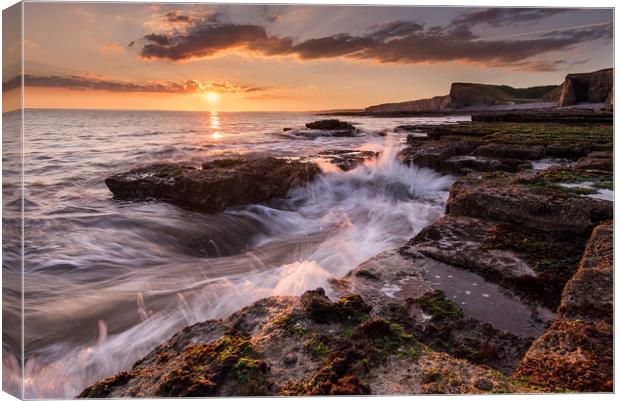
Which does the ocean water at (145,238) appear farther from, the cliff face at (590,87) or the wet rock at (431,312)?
the cliff face at (590,87)

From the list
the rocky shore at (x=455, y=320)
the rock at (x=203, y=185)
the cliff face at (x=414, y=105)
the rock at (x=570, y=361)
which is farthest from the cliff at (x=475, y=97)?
the rock at (x=570, y=361)

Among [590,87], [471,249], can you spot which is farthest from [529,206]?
[590,87]

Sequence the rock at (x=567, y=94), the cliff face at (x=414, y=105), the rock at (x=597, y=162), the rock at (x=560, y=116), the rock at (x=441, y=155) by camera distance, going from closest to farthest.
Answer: the rock at (x=597, y=162) → the rock at (x=560, y=116) → the rock at (x=567, y=94) → the cliff face at (x=414, y=105) → the rock at (x=441, y=155)

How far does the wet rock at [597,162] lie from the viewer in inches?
169

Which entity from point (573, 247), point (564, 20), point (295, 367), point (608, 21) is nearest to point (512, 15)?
point (564, 20)

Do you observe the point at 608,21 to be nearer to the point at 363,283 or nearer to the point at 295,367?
the point at 363,283

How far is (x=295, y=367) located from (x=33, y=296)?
250 cm

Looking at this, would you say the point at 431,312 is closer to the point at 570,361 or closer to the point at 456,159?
the point at 570,361

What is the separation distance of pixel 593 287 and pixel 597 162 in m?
2.27

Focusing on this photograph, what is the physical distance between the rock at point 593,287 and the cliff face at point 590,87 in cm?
139

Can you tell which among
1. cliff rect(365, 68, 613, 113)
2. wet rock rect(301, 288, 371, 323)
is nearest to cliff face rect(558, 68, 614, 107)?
cliff rect(365, 68, 613, 113)

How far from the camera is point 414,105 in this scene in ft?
16.4

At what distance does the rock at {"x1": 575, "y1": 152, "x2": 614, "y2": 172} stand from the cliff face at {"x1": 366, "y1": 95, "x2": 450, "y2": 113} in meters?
1.74

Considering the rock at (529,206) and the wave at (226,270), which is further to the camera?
the rock at (529,206)
